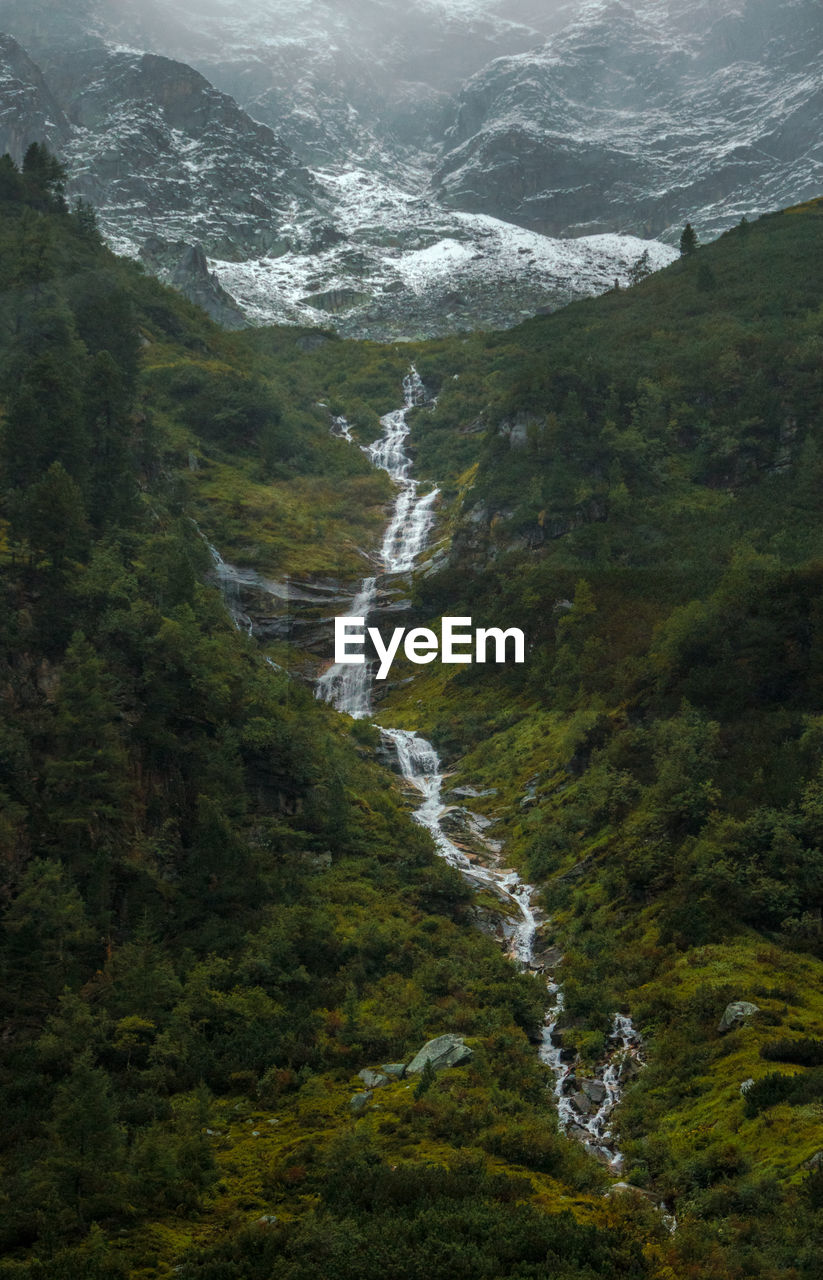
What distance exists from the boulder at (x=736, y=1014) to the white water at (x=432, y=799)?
2632 mm

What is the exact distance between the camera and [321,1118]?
84.3 ft

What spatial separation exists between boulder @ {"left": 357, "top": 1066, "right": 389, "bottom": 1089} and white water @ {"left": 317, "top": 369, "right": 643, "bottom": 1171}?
4660mm

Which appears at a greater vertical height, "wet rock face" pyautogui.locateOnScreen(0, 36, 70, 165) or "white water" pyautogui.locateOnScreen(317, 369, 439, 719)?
"wet rock face" pyautogui.locateOnScreen(0, 36, 70, 165)

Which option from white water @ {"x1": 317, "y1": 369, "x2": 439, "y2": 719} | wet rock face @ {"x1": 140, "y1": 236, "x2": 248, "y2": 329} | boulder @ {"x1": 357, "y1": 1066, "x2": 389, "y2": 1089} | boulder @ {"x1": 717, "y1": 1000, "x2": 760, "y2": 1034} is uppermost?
wet rock face @ {"x1": 140, "y1": 236, "x2": 248, "y2": 329}

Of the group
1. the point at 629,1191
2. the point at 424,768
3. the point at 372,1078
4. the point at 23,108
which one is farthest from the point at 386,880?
the point at 23,108

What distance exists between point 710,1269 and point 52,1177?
1174 centimetres

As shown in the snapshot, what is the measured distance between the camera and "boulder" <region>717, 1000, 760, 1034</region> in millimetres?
28891

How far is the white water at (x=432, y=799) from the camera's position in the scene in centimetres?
2912

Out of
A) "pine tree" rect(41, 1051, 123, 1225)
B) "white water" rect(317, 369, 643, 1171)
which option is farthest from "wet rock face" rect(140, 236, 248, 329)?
"pine tree" rect(41, 1051, 123, 1225)

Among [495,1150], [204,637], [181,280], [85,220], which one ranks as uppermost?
[181,280]

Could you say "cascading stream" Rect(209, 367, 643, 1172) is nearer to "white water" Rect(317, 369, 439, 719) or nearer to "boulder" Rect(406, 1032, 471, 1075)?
"white water" Rect(317, 369, 439, 719)

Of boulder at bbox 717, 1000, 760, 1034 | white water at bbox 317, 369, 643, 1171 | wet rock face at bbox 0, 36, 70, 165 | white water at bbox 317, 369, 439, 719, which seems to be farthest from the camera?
wet rock face at bbox 0, 36, 70, 165

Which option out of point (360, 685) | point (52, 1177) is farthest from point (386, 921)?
point (360, 685)

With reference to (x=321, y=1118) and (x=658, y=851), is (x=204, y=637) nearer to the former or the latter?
(x=658, y=851)
